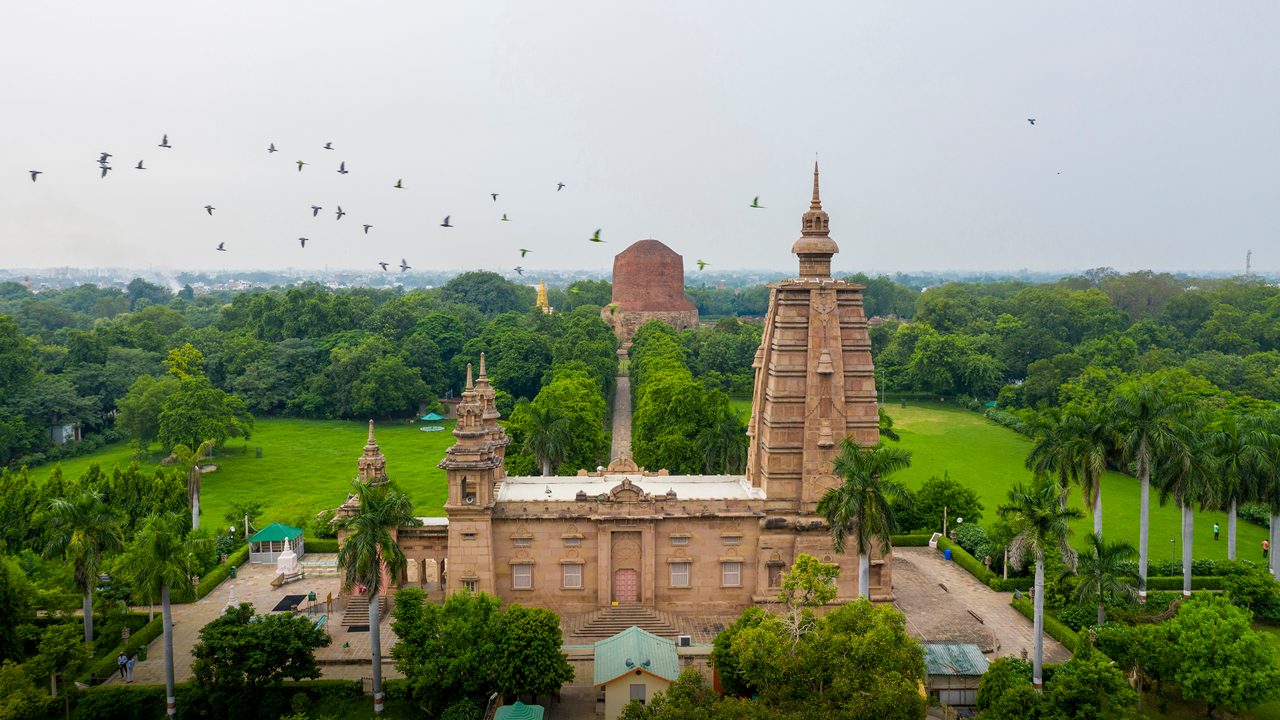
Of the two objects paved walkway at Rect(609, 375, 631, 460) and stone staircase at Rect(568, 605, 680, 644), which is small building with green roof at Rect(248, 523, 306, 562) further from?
paved walkway at Rect(609, 375, 631, 460)

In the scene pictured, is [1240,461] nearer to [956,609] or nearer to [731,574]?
[956,609]

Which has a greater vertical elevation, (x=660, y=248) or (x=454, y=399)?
(x=660, y=248)

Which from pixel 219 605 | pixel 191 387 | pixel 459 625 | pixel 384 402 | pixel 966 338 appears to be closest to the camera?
pixel 459 625

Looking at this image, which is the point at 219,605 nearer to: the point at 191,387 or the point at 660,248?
the point at 191,387

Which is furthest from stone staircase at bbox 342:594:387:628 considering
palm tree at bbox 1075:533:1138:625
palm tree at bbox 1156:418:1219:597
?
palm tree at bbox 1156:418:1219:597

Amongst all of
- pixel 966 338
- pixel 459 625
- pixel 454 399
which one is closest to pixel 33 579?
pixel 459 625

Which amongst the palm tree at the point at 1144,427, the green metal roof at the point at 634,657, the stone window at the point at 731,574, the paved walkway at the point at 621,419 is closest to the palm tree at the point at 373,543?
the green metal roof at the point at 634,657

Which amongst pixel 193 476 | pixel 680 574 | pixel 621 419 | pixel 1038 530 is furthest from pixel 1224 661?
pixel 621 419
